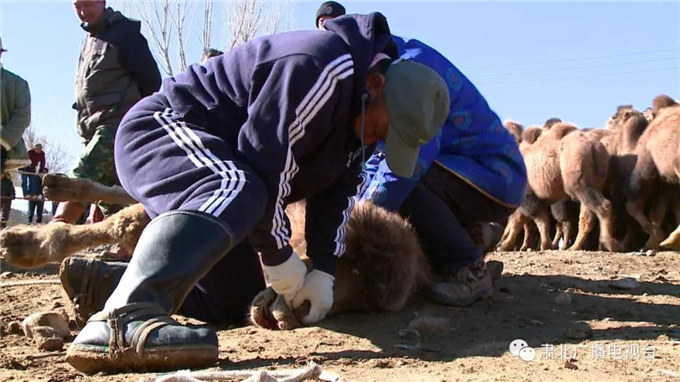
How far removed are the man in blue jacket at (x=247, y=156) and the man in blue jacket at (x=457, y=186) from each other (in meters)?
0.89

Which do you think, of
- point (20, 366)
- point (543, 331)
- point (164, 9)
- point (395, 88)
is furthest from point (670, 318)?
point (164, 9)

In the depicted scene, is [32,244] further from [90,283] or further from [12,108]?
[12,108]

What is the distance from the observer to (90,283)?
11.0 ft

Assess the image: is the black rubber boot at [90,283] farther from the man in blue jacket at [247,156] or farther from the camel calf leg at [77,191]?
the camel calf leg at [77,191]

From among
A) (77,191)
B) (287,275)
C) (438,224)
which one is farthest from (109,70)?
(287,275)

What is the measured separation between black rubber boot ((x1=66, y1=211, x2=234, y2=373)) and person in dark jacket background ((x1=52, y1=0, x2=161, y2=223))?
4130 mm

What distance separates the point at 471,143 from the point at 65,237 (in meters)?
2.14

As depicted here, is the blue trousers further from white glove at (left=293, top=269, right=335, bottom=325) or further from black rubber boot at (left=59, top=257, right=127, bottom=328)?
black rubber boot at (left=59, top=257, right=127, bottom=328)

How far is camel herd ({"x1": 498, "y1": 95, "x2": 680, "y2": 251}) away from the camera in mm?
9758

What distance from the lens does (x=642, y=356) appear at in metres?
2.81

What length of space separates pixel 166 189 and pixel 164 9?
74.1 feet

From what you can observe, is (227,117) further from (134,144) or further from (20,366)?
(20,366)

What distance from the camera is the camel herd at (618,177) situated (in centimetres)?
976

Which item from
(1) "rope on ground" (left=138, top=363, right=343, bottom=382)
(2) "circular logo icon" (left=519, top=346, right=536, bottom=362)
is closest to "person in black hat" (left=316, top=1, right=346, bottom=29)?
(2) "circular logo icon" (left=519, top=346, right=536, bottom=362)
